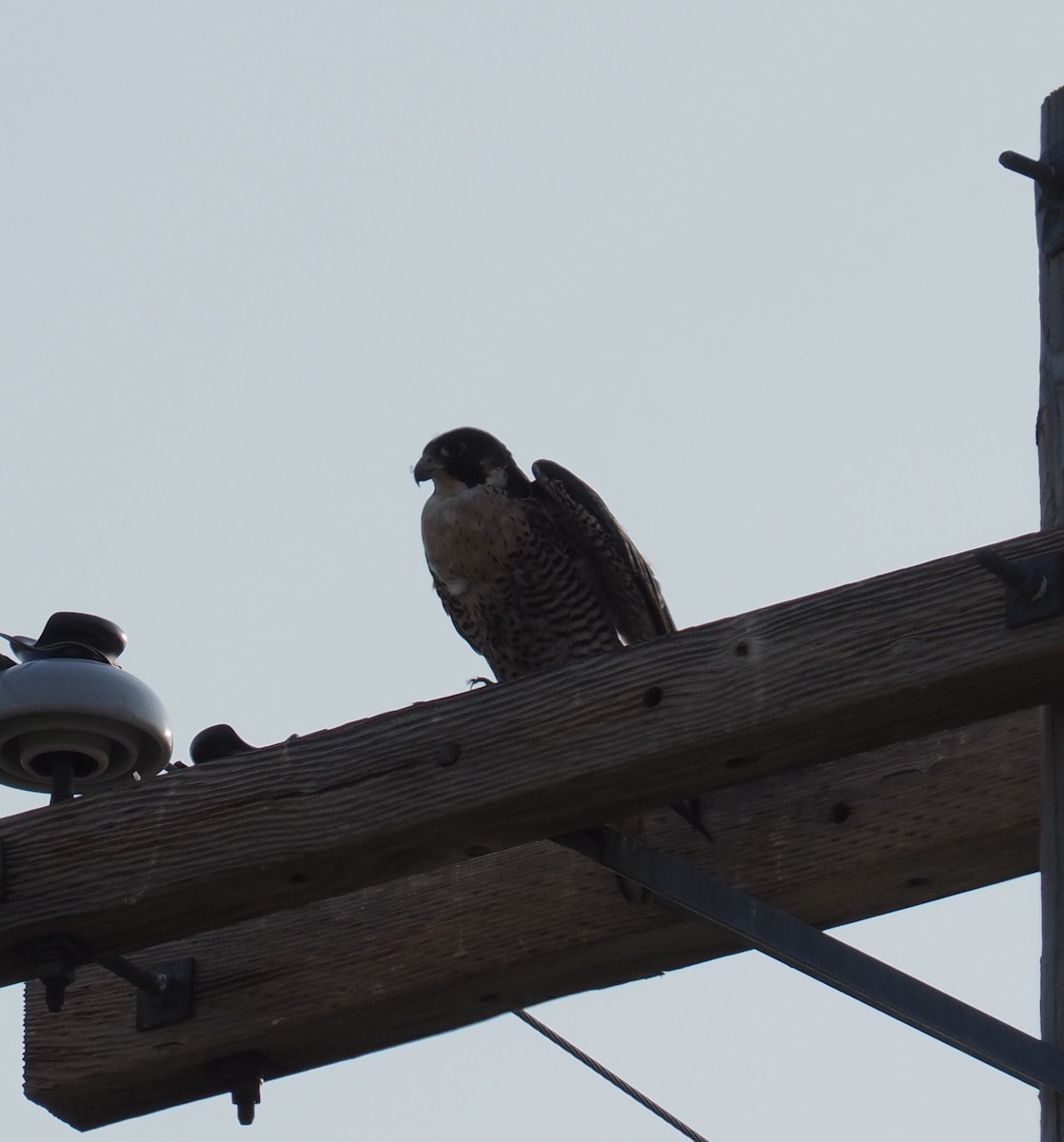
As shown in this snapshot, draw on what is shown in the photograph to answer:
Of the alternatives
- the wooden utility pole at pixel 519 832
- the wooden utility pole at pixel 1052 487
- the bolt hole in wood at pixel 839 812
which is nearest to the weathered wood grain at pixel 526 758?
the wooden utility pole at pixel 519 832

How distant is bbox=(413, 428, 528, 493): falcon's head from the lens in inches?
275

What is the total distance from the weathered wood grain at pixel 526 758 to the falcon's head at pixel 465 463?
3.26 metres

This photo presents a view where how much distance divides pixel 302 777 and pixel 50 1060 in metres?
0.98

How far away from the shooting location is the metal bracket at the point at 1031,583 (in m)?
3.17

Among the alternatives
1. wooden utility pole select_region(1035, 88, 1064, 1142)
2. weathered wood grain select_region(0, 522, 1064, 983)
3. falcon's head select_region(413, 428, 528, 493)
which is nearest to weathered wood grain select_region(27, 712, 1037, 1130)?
weathered wood grain select_region(0, 522, 1064, 983)

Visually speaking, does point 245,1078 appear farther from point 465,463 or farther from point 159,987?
point 465,463

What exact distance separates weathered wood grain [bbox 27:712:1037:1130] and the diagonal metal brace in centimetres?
52

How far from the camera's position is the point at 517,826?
3510mm

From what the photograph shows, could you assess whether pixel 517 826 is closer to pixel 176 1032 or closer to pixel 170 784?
pixel 170 784

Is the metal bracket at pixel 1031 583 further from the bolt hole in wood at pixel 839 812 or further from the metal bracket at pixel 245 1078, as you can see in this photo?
the metal bracket at pixel 245 1078

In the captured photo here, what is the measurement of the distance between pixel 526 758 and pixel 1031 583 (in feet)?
2.54

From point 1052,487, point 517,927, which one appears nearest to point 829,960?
point 1052,487

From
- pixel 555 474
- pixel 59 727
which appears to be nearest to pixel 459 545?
pixel 555 474

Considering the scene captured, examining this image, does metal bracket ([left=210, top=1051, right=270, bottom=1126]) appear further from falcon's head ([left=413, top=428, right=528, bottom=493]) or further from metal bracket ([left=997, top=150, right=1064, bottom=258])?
falcon's head ([left=413, top=428, right=528, bottom=493])
